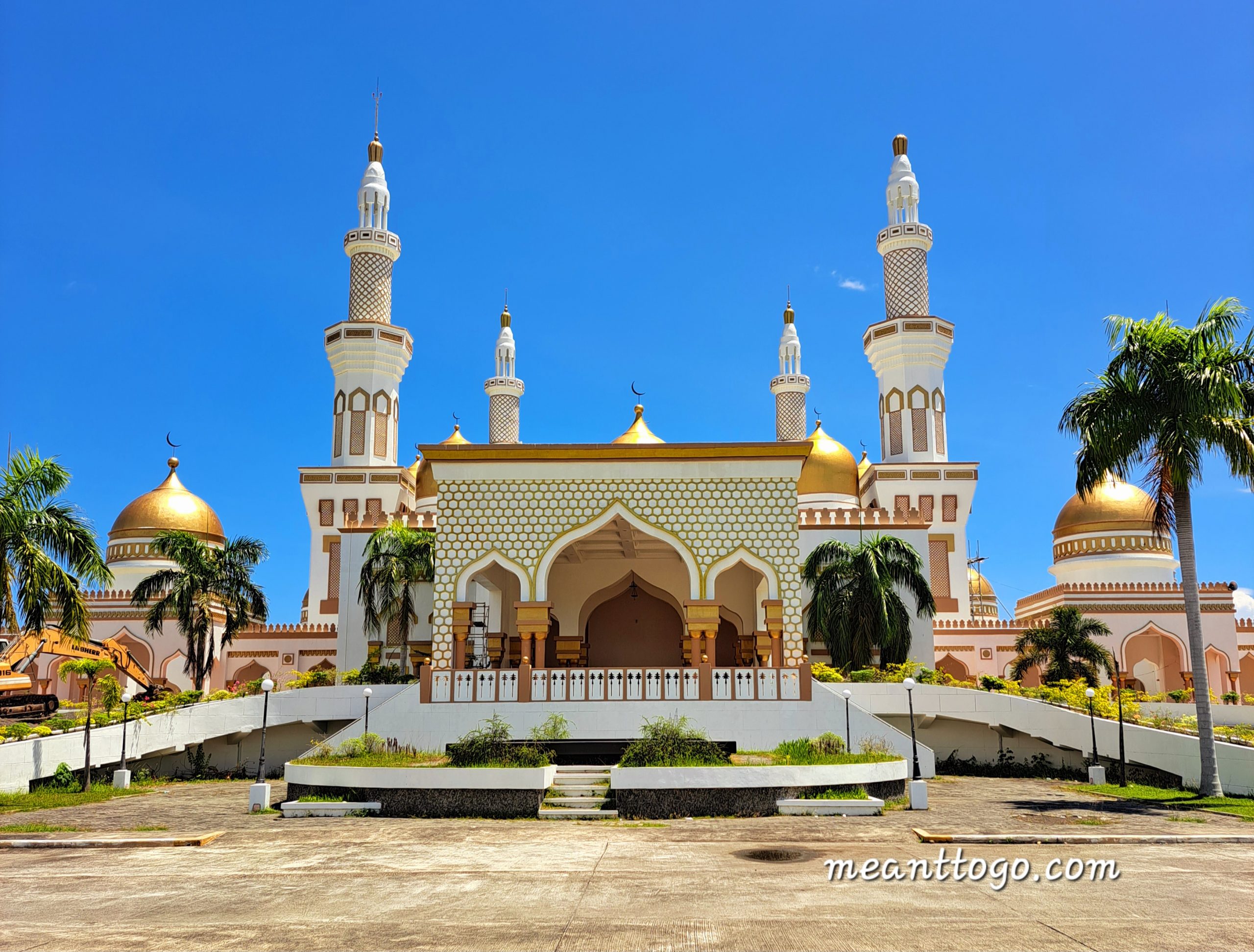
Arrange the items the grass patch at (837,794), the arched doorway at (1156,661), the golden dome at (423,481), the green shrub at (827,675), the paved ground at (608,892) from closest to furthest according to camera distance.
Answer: the paved ground at (608,892) < the grass patch at (837,794) < the green shrub at (827,675) < the arched doorway at (1156,661) < the golden dome at (423,481)

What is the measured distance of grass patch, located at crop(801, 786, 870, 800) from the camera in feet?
52.9

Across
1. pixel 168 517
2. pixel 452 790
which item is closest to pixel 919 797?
pixel 452 790

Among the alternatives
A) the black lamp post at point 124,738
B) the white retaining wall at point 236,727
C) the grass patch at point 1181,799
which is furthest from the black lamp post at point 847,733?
the black lamp post at point 124,738

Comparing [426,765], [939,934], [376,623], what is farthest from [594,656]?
[939,934]

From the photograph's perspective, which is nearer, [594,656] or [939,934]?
[939,934]

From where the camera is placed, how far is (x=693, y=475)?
2230 cm

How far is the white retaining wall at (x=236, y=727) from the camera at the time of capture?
68.4 ft

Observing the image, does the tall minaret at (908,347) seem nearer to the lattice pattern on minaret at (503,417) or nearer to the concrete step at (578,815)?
the lattice pattern on minaret at (503,417)

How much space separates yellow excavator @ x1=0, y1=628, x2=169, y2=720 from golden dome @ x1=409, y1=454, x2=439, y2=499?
9833 mm

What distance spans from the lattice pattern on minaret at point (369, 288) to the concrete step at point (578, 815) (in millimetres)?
23997

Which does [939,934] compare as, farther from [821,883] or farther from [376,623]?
[376,623]

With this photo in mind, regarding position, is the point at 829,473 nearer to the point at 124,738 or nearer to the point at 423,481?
the point at 423,481

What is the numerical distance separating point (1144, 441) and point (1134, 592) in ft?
55.6

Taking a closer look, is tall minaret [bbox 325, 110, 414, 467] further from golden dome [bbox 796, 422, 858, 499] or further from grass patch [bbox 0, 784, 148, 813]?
grass patch [bbox 0, 784, 148, 813]
